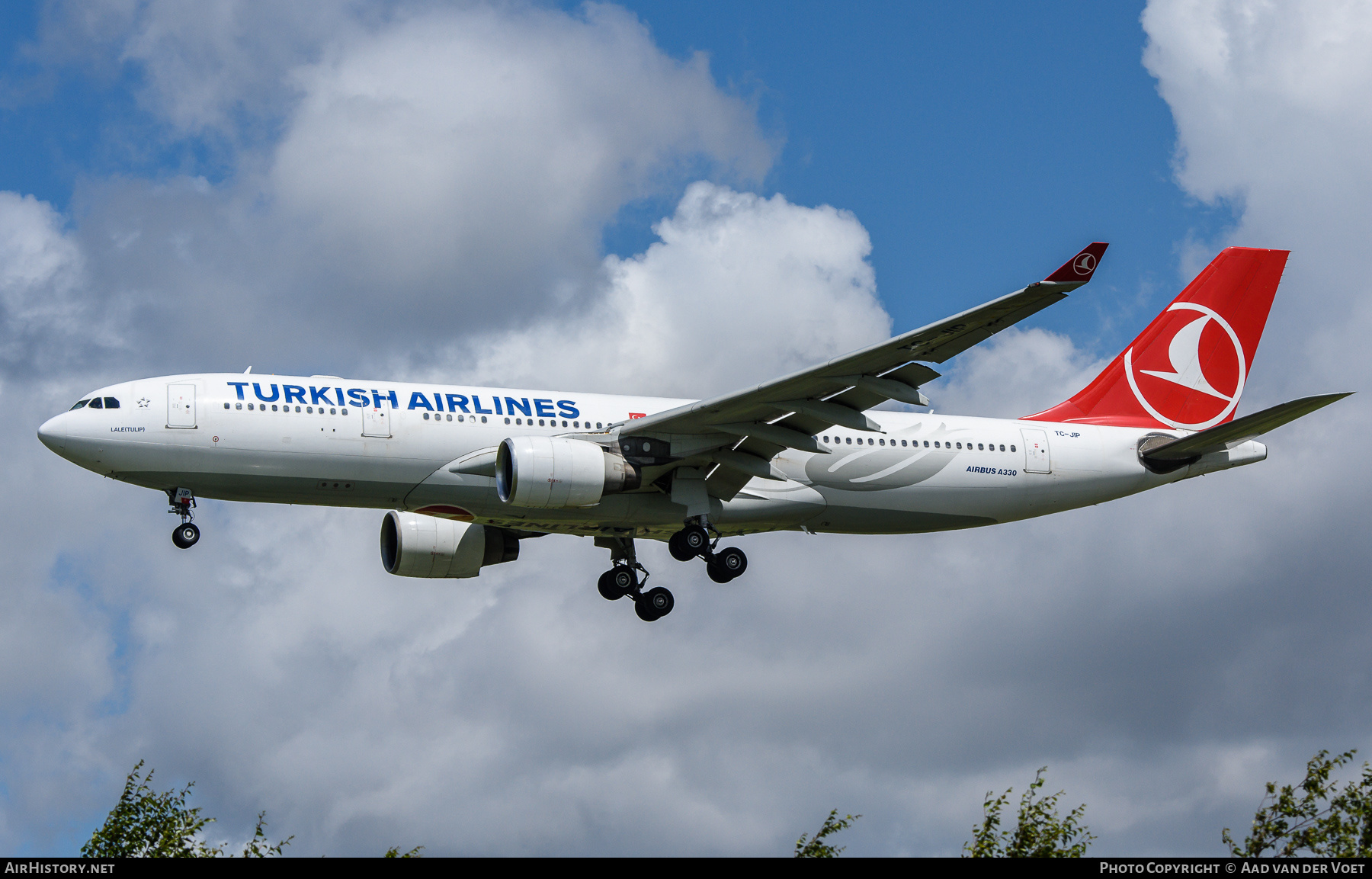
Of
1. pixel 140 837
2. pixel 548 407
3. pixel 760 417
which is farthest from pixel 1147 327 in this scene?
pixel 140 837

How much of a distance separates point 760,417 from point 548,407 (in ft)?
17.0

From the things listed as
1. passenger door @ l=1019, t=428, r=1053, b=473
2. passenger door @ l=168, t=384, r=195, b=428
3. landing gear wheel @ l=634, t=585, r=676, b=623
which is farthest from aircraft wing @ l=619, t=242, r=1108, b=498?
passenger door @ l=168, t=384, r=195, b=428

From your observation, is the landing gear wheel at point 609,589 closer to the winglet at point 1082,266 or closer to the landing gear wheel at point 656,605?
the landing gear wheel at point 656,605

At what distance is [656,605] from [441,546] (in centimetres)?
610

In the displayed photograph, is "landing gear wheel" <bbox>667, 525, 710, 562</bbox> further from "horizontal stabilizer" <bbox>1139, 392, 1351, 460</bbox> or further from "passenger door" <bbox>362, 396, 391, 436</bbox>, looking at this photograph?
"horizontal stabilizer" <bbox>1139, 392, 1351, 460</bbox>

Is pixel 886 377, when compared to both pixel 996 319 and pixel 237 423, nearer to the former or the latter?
pixel 996 319

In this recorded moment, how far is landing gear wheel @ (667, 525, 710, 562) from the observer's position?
1437 inches

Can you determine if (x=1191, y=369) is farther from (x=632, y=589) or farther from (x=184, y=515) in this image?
(x=184, y=515)

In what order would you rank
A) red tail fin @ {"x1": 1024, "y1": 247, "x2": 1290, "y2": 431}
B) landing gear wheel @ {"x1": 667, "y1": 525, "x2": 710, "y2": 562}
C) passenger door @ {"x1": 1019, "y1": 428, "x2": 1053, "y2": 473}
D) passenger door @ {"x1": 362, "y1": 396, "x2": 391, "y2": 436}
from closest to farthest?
passenger door @ {"x1": 362, "y1": 396, "x2": 391, "y2": 436} → landing gear wheel @ {"x1": 667, "y1": 525, "x2": 710, "y2": 562} → passenger door @ {"x1": 1019, "y1": 428, "x2": 1053, "y2": 473} → red tail fin @ {"x1": 1024, "y1": 247, "x2": 1290, "y2": 431}

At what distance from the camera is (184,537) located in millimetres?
34562

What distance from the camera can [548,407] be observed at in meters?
36.3

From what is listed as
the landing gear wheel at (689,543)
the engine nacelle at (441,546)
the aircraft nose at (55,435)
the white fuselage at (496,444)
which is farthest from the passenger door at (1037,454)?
the aircraft nose at (55,435)

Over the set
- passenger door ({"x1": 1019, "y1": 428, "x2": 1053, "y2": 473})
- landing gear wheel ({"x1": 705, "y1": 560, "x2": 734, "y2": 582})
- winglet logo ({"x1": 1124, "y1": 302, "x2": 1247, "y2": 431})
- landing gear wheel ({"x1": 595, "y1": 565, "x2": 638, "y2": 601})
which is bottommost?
landing gear wheel ({"x1": 705, "y1": 560, "x2": 734, "y2": 582})

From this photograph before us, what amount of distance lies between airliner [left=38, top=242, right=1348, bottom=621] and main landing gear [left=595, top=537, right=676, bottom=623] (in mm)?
52
